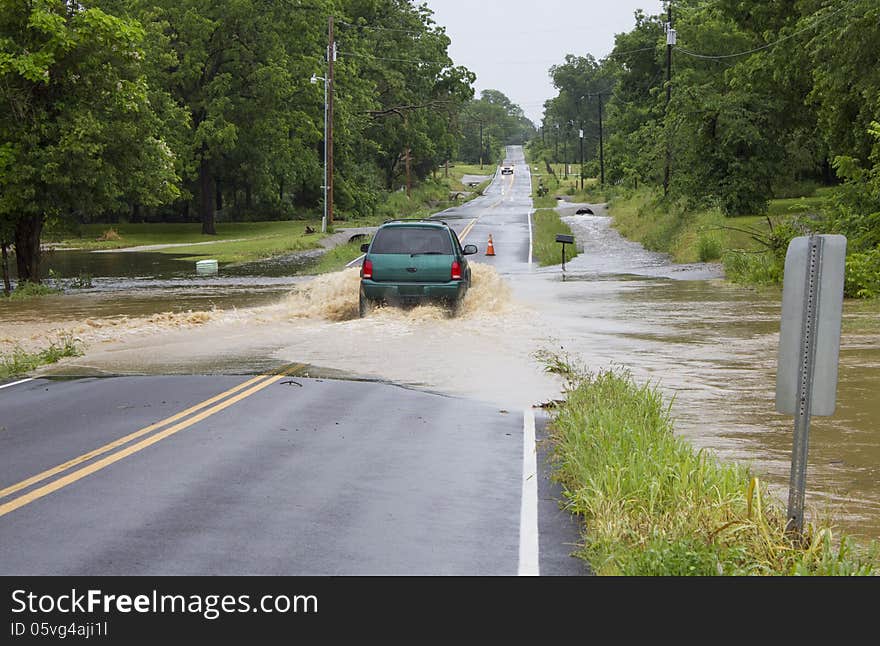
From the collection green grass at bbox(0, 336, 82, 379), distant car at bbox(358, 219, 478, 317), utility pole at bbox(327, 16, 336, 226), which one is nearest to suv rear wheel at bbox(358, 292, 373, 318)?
distant car at bbox(358, 219, 478, 317)

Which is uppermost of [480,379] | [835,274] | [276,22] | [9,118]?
[276,22]

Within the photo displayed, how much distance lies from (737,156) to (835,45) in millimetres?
22984

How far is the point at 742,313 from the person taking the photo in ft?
73.3

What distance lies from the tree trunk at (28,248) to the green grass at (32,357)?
15.5 meters

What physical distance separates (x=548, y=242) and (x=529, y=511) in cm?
4083

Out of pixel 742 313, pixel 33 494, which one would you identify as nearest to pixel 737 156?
pixel 742 313

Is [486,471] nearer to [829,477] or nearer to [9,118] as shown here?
[829,477]

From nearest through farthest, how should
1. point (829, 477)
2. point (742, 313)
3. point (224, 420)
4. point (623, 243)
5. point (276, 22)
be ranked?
1. point (829, 477)
2. point (224, 420)
3. point (742, 313)
4. point (623, 243)
5. point (276, 22)

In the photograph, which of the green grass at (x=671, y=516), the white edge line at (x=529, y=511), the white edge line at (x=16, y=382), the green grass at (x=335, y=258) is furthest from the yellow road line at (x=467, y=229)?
the green grass at (x=671, y=516)

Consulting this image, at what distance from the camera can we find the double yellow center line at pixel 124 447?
8.47 m

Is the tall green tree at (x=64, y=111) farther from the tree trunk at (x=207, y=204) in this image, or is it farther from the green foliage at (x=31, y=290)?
the tree trunk at (x=207, y=204)

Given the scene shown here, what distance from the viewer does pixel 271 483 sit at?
8.80 m

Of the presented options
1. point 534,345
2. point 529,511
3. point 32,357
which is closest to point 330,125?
point 534,345

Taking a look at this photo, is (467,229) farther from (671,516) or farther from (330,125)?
(671,516)
